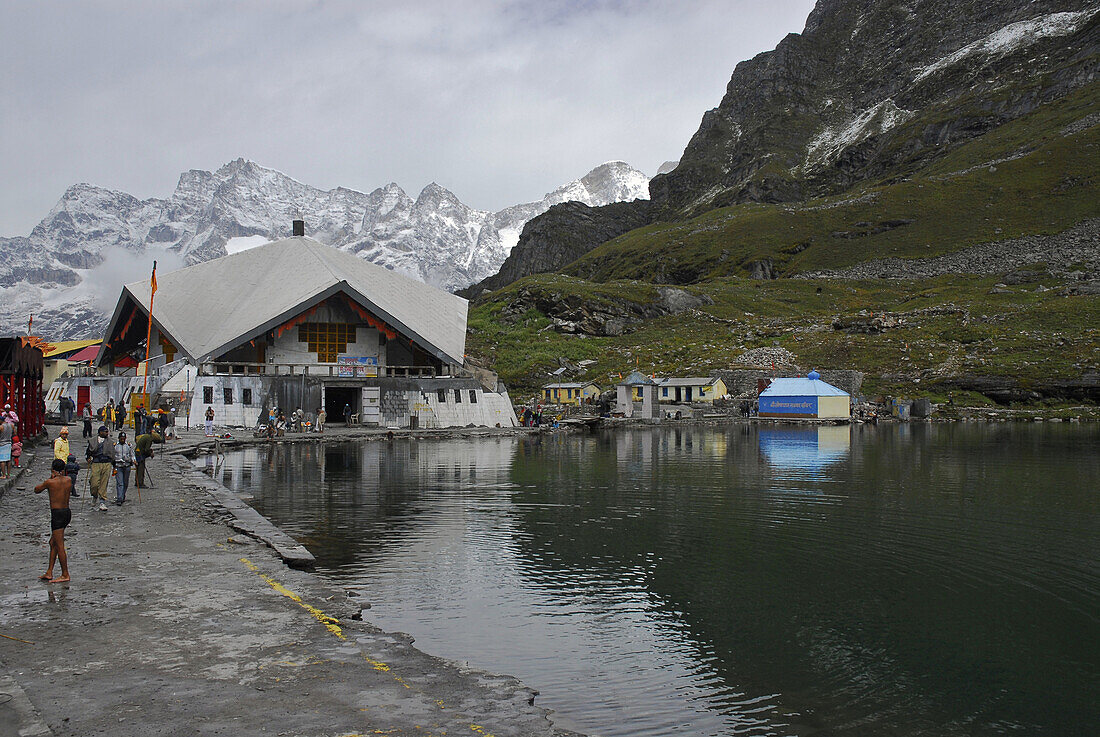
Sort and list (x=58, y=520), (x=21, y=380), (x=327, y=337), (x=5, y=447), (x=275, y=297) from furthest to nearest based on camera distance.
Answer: (x=327, y=337) → (x=275, y=297) → (x=21, y=380) → (x=5, y=447) → (x=58, y=520)

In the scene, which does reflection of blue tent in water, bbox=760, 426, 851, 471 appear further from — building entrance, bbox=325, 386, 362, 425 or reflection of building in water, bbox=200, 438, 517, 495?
building entrance, bbox=325, 386, 362, 425

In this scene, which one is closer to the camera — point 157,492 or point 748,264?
point 157,492

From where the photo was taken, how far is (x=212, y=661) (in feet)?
27.8

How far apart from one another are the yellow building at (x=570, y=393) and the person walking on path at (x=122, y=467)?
180ft

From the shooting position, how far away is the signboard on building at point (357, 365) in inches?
2068

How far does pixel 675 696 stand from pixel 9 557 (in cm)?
1083

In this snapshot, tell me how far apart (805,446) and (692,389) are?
32551 millimetres

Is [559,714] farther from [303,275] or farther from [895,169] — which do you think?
[895,169]

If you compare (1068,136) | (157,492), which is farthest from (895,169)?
(157,492)

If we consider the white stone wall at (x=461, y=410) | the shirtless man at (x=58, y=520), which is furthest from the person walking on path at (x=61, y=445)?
the white stone wall at (x=461, y=410)

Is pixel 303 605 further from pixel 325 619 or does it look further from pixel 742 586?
pixel 742 586

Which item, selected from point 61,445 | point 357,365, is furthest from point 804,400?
point 61,445

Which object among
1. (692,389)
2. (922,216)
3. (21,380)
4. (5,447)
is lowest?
(5,447)

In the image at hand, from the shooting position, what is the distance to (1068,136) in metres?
→ 157
